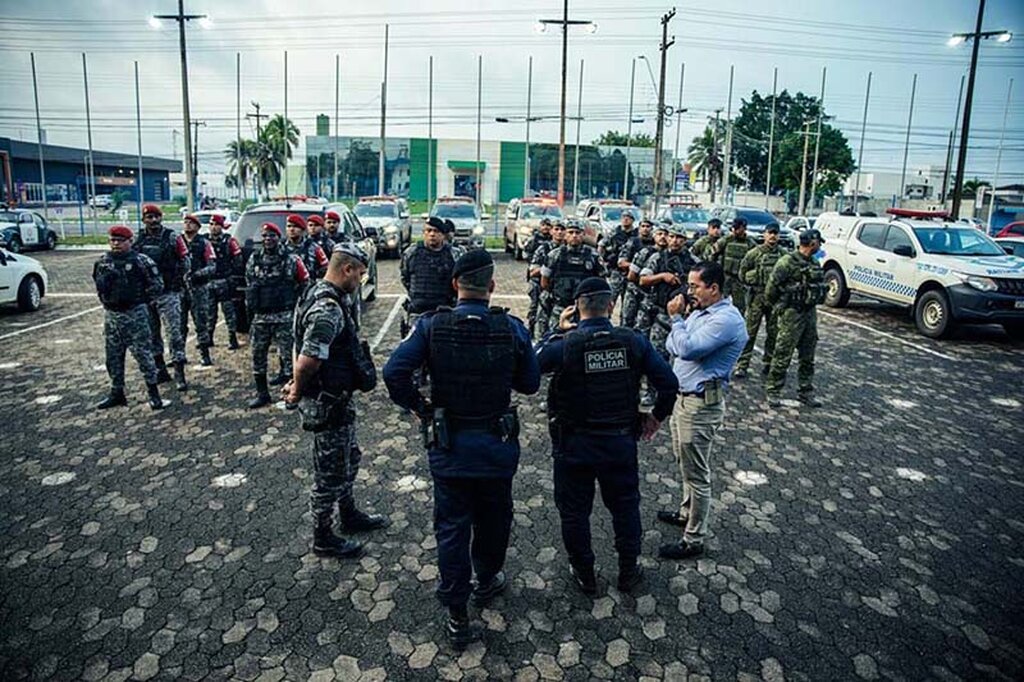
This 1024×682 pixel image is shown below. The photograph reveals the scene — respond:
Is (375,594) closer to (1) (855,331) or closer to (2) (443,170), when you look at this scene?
(1) (855,331)

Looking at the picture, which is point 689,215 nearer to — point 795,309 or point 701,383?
point 795,309

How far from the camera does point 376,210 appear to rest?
21375mm

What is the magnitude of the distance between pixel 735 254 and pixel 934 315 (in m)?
4.80

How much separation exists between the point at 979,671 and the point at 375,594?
3.18m

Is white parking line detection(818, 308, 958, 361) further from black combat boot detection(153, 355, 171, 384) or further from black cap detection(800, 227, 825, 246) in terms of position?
black combat boot detection(153, 355, 171, 384)

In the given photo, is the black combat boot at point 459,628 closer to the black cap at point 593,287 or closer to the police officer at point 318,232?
the black cap at point 593,287

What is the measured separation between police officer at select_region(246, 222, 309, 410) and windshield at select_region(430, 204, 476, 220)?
13702 millimetres

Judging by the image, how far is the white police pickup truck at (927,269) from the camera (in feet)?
34.7

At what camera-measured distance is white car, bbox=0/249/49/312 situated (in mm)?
11391

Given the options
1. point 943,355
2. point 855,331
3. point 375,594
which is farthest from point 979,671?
point 855,331

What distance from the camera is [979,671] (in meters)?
3.19

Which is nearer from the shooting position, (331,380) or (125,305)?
(331,380)

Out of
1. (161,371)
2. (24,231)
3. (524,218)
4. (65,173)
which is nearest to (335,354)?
(161,371)

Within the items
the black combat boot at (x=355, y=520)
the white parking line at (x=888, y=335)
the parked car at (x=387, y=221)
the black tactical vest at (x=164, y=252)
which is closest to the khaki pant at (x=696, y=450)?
the black combat boot at (x=355, y=520)
